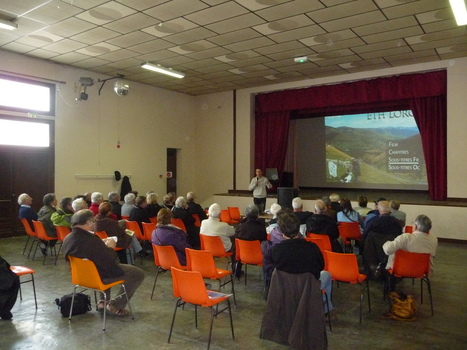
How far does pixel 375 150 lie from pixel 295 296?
9.21 m

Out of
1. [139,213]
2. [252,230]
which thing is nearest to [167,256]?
[252,230]

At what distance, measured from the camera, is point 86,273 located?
350cm

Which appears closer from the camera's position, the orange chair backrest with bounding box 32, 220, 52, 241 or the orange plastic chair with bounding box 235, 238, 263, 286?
the orange plastic chair with bounding box 235, 238, 263, 286

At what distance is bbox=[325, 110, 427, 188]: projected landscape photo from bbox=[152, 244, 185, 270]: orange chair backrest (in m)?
8.52

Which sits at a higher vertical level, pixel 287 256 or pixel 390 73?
pixel 390 73

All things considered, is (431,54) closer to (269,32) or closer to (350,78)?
(350,78)

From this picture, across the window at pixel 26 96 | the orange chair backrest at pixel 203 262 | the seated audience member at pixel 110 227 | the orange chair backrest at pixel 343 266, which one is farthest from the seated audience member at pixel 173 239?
the window at pixel 26 96

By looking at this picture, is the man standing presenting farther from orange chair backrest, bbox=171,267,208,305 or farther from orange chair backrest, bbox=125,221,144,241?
orange chair backrest, bbox=171,267,208,305

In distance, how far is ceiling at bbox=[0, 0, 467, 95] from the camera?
227 inches

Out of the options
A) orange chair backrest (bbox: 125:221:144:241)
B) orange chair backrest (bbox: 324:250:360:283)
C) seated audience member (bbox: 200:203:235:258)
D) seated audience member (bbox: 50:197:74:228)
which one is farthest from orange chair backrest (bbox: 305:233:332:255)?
seated audience member (bbox: 50:197:74:228)

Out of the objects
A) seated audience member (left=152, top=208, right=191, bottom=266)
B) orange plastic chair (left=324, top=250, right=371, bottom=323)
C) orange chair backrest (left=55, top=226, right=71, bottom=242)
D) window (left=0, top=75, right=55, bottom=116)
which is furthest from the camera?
window (left=0, top=75, right=55, bottom=116)

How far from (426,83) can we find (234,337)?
7801mm

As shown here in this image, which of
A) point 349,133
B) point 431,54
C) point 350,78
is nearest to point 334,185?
point 349,133

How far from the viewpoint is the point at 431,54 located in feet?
26.5
